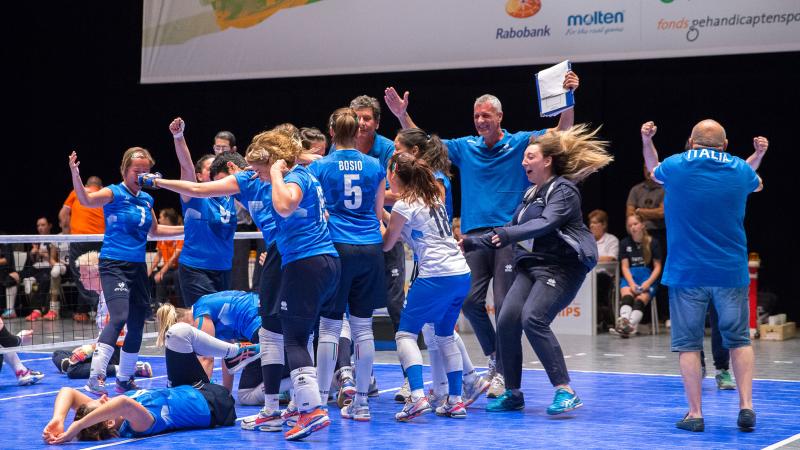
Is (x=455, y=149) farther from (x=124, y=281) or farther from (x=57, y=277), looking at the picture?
(x=57, y=277)

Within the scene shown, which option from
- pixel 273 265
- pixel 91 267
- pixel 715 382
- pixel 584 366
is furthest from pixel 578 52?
pixel 273 265

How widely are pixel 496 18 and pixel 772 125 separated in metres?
3.53

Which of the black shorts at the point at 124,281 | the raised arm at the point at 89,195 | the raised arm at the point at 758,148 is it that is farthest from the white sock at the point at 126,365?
the raised arm at the point at 758,148

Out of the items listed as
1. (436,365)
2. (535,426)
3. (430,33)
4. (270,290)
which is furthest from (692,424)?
(430,33)

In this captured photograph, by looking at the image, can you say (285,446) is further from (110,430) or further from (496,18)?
(496,18)

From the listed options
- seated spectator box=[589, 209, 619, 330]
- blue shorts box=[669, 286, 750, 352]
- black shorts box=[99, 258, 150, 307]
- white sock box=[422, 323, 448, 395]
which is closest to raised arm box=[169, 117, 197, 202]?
black shorts box=[99, 258, 150, 307]

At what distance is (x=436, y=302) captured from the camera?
20.0 ft

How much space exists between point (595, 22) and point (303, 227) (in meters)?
6.65

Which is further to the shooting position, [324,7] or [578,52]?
[324,7]

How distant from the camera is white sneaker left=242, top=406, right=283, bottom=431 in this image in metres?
5.81

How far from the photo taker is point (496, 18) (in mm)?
11773

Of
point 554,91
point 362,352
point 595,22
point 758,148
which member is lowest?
point 362,352

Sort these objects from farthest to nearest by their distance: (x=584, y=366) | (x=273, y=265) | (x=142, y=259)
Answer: (x=584, y=366) < (x=142, y=259) < (x=273, y=265)

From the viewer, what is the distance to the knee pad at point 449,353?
6230 mm
